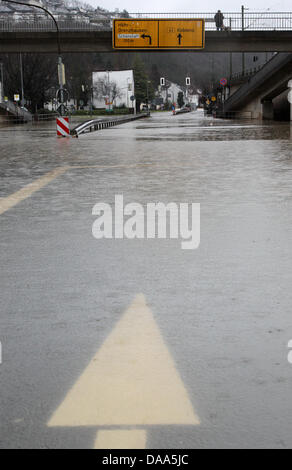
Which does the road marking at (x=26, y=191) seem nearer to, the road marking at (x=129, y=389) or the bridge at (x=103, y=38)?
the road marking at (x=129, y=389)

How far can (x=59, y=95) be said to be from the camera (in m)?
32.0

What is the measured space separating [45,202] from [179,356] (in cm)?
654

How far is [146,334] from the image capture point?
4.07 metres

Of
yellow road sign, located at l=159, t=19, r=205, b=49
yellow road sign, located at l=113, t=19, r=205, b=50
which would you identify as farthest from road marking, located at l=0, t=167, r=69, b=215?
yellow road sign, located at l=159, t=19, r=205, b=49

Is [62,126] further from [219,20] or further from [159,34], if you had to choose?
[219,20]

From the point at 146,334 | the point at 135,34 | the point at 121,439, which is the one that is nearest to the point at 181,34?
the point at 135,34

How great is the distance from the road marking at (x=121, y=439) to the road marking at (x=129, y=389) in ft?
0.26

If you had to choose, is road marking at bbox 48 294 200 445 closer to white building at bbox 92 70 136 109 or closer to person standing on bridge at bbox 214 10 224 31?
person standing on bridge at bbox 214 10 224 31

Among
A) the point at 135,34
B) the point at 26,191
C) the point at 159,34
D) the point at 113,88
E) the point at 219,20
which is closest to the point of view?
the point at 26,191

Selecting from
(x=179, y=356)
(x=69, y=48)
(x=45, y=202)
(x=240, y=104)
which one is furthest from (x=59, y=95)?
(x=240, y=104)

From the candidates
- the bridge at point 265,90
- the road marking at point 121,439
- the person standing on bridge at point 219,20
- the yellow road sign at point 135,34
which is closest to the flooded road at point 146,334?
the road marking at point 121,439

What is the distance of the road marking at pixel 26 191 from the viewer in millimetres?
9836

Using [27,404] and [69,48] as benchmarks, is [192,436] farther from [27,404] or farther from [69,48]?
[69,48]

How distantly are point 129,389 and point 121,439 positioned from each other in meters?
0.51
